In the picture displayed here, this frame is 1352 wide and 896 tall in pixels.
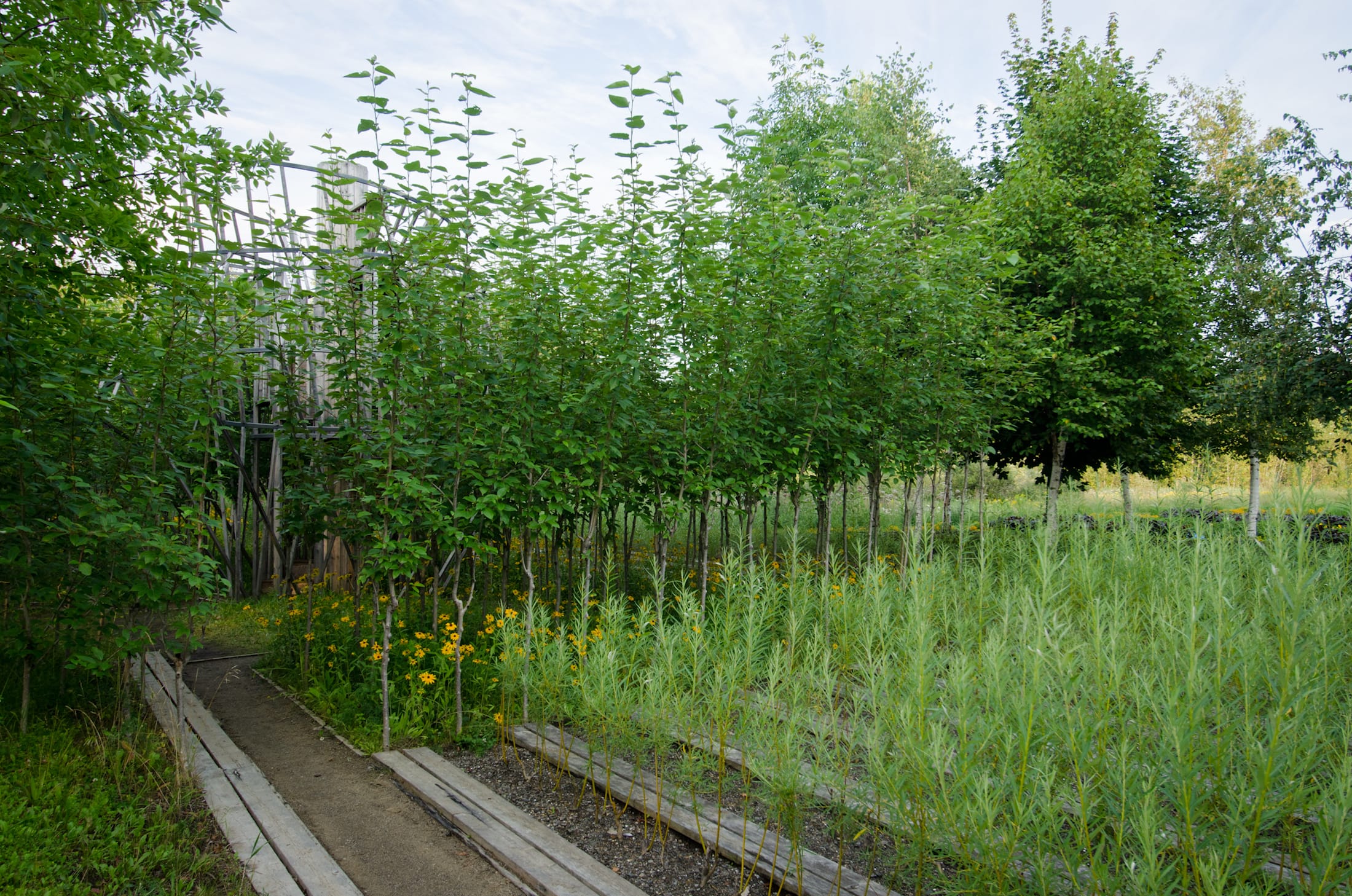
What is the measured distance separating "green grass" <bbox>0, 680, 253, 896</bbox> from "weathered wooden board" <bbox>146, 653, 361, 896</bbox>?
0.60 ft

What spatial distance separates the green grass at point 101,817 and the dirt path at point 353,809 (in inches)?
17.4

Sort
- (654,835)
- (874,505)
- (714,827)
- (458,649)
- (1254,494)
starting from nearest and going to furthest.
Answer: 1. (714,827)
2. (654,835)
3. (458,649)
4. (874,505)
5. (1254,494)

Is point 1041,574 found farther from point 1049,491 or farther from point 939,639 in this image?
point 1049,491

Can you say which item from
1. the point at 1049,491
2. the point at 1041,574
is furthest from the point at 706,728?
the point at 1049,491

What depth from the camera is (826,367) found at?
5676 millimetres

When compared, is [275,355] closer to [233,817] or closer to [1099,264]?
[233,817]

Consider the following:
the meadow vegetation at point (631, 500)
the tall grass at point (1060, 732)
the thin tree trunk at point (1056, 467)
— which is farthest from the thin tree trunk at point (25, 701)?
the thin tree trunk at point (1056, 467)

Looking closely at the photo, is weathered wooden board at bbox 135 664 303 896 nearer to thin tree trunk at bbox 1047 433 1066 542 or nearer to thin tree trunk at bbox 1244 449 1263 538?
thin tree trunk at bbox 1047 433 1066 542

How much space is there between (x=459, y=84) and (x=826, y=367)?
3.16 meters

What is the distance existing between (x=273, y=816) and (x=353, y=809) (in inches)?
14.0

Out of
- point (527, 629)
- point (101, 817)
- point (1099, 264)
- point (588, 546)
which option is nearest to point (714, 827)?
point (527, 629)

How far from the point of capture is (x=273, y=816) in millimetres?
3576

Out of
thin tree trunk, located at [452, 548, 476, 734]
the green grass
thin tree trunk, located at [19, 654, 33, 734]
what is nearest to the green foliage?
thin tree trunk, located at [19, 654, 33, 734]

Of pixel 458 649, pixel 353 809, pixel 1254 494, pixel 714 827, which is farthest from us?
pixel 1254 494
